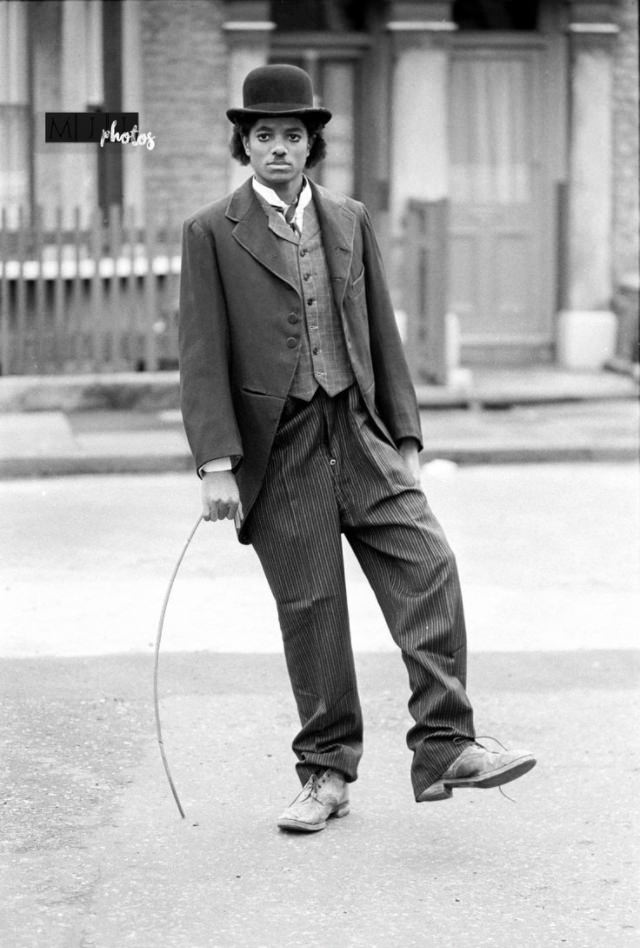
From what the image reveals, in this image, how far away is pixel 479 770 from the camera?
4.44 metres

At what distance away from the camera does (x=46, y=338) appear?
14031 millimetres

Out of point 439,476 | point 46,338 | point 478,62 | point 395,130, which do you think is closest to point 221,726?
point 439,476

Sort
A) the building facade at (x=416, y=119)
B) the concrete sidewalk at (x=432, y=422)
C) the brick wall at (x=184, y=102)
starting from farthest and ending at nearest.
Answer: the brick wall at (x=184, y=102) → the building facade at (x=416, y=119) → the concrete sidewalk at (x=432, y=422)

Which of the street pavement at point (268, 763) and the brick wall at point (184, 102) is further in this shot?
the brick wall at point (184, 102)

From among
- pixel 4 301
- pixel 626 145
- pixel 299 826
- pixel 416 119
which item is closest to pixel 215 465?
pixel 299 826

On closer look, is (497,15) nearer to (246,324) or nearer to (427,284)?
(427,284)

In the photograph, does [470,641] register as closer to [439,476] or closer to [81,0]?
[439,476]

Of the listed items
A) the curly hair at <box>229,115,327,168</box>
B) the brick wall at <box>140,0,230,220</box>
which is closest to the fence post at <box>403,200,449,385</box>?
the brick wall at <box>140,0,230,220</box>

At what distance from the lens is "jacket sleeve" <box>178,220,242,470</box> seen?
4555 mm

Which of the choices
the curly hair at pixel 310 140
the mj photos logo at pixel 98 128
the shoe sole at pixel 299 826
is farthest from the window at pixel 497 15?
the shoe sole at pixel 299 826

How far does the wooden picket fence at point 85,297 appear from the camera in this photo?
13750mm

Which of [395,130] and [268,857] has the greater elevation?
[395,130]

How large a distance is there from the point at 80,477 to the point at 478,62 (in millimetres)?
6668

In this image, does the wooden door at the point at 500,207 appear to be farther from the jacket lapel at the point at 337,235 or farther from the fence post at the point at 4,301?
the jacket lapel at the point at 337,235
